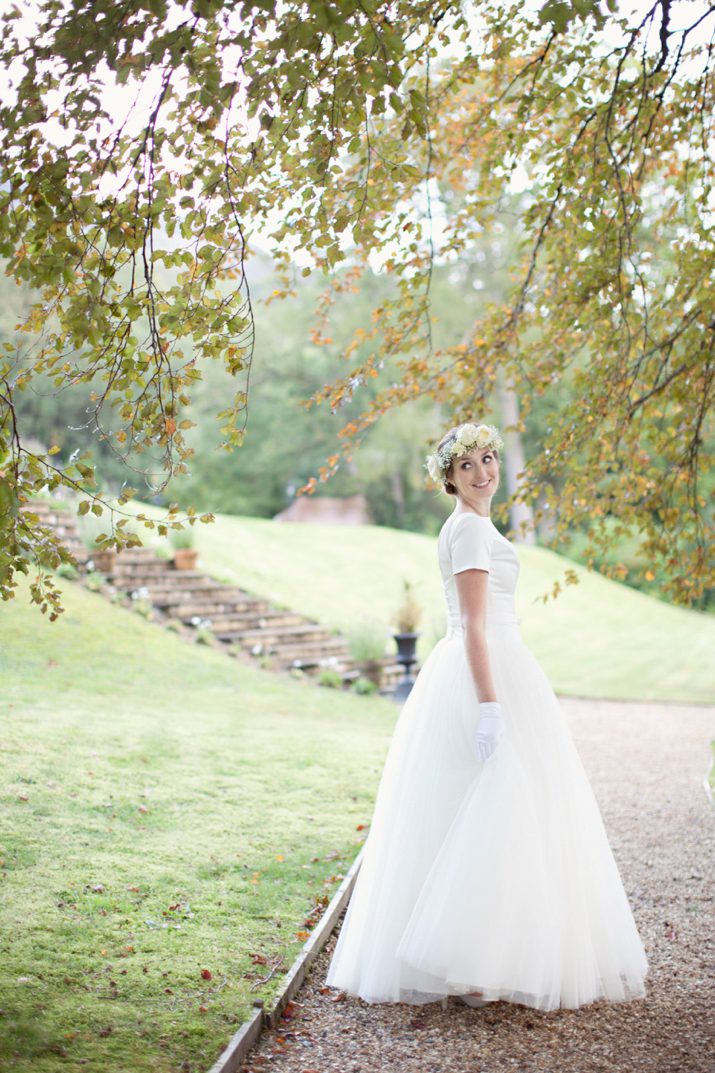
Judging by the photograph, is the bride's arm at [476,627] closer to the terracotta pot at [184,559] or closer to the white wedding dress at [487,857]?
the white wedding dress at [487,857]

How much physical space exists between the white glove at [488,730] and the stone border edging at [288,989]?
1.20 m

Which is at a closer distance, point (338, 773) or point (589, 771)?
point (338, 773)

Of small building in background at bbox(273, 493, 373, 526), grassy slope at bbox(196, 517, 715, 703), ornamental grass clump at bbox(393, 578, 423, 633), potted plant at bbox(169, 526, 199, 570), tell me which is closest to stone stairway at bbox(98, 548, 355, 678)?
potted plant at bbox(169, 526, 199, 570)

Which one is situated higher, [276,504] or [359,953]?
[276,504]

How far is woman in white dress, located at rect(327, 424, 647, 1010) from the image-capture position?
285 centimetres

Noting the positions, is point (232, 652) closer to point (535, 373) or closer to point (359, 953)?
point (535, 373)

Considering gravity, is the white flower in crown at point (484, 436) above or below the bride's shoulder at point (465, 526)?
above

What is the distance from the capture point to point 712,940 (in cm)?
408

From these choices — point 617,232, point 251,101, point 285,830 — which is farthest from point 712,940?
point 251,101

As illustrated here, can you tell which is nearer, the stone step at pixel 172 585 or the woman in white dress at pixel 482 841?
the woman in white dress at pixel 482 841

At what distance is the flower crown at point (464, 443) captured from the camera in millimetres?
3525

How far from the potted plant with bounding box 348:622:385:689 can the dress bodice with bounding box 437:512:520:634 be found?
28.5 ft

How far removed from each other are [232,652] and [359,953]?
8.61 meters

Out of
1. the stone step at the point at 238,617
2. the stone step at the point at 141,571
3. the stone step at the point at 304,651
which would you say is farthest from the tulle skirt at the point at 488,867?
the stone step at the point at 141,571
